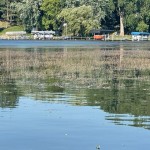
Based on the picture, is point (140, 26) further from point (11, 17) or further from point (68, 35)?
point (11, 17)

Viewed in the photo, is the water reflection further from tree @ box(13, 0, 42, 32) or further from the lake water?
tree @ box(13, 0, 42, 32)

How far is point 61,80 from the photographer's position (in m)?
32.8

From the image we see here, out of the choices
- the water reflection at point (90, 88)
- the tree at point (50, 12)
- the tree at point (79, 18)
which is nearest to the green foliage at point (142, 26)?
the tree at point (79, 18)

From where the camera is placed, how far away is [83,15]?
136 metres

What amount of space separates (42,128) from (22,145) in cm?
234

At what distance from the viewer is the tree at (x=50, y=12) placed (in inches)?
5714

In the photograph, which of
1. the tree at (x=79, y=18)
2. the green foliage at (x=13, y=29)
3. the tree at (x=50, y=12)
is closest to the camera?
the tree at (x=79, y=18)

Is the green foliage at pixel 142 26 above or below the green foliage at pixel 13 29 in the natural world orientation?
above

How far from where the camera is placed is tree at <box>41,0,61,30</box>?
14512 centimetres

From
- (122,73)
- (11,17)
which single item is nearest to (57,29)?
(11,17)

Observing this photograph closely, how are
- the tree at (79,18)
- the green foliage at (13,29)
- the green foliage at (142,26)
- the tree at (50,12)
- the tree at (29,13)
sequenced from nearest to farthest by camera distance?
the tree at (79,18), the green foliage at (142,26), the tree at (29,13), the tree at (50,12), the green foliage at (13,29)

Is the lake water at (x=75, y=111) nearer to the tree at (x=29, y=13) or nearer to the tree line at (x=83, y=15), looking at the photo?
the tree line at (x=83, y=15)

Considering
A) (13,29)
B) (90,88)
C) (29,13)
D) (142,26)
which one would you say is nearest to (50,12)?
(29,13)

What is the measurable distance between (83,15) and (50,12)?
1194 cm
